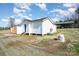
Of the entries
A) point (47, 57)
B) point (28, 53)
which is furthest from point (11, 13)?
point (47, 57)

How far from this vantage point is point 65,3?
202 centimetres

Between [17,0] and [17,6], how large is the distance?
61 millimetres

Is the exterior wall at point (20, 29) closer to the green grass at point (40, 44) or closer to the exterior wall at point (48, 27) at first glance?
the green grass at point (40, 44)

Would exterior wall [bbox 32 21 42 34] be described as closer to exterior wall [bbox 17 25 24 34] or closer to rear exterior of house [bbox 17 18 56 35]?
rear exterior of house [bbox 17 18 56 35]

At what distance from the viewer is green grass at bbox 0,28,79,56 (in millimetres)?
2023

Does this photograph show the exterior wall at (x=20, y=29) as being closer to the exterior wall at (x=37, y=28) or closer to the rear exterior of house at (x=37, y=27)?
the rear exterior of house at (x=37, y=27)

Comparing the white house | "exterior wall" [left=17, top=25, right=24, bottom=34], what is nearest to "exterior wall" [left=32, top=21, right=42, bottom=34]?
the white house

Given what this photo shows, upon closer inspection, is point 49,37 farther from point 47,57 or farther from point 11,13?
point 11,13

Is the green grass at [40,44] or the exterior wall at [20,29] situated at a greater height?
the exterior wall at [20,29]

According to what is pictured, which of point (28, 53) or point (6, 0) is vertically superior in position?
point (6, 0)

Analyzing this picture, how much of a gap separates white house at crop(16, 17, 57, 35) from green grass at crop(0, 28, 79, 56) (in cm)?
5

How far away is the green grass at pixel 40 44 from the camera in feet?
6.64

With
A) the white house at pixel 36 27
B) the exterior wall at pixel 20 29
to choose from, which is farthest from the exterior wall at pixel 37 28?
the exterior wall at pixel 20 29

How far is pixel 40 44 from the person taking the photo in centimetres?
206
